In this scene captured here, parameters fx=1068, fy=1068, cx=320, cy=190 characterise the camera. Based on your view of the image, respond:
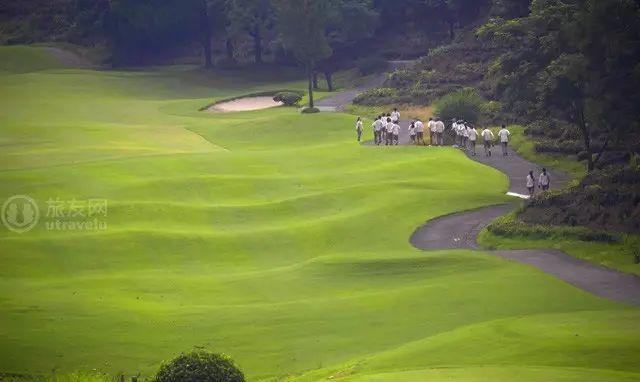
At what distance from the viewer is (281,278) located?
40.7 metres

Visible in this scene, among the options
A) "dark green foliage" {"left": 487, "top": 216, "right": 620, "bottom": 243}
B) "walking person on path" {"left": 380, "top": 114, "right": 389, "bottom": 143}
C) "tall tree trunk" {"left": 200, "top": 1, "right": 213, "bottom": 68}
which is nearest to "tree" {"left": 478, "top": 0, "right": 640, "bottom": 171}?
"walking person on path" {"left": 380, "top": 114, "right": 389, "bottom": 143}

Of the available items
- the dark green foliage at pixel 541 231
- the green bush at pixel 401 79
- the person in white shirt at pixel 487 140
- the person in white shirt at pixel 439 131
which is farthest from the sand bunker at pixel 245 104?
the dark green foliage at pixel 541 231

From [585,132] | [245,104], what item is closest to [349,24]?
[245,104]

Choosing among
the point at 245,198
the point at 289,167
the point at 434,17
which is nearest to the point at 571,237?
the point at 245,198

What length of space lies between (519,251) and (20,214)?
21.7m

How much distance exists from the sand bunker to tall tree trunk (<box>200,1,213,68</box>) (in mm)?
20299

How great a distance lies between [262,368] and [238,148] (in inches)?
1714

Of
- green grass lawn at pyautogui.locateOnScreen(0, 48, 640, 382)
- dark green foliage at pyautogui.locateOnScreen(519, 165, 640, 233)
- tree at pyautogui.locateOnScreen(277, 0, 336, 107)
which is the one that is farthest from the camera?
tree at pyautogui.locateOnScreen(277, 0, 336, 107)

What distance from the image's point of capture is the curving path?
121 feet

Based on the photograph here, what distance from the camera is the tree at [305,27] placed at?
94.8m

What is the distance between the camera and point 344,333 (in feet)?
111

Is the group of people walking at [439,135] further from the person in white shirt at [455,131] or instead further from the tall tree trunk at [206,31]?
the tall tree trunk at [206,31]

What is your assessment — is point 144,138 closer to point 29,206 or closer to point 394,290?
point 29,206

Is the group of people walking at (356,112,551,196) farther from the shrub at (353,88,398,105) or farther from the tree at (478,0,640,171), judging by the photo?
the shrub at (353,88,398,105)
